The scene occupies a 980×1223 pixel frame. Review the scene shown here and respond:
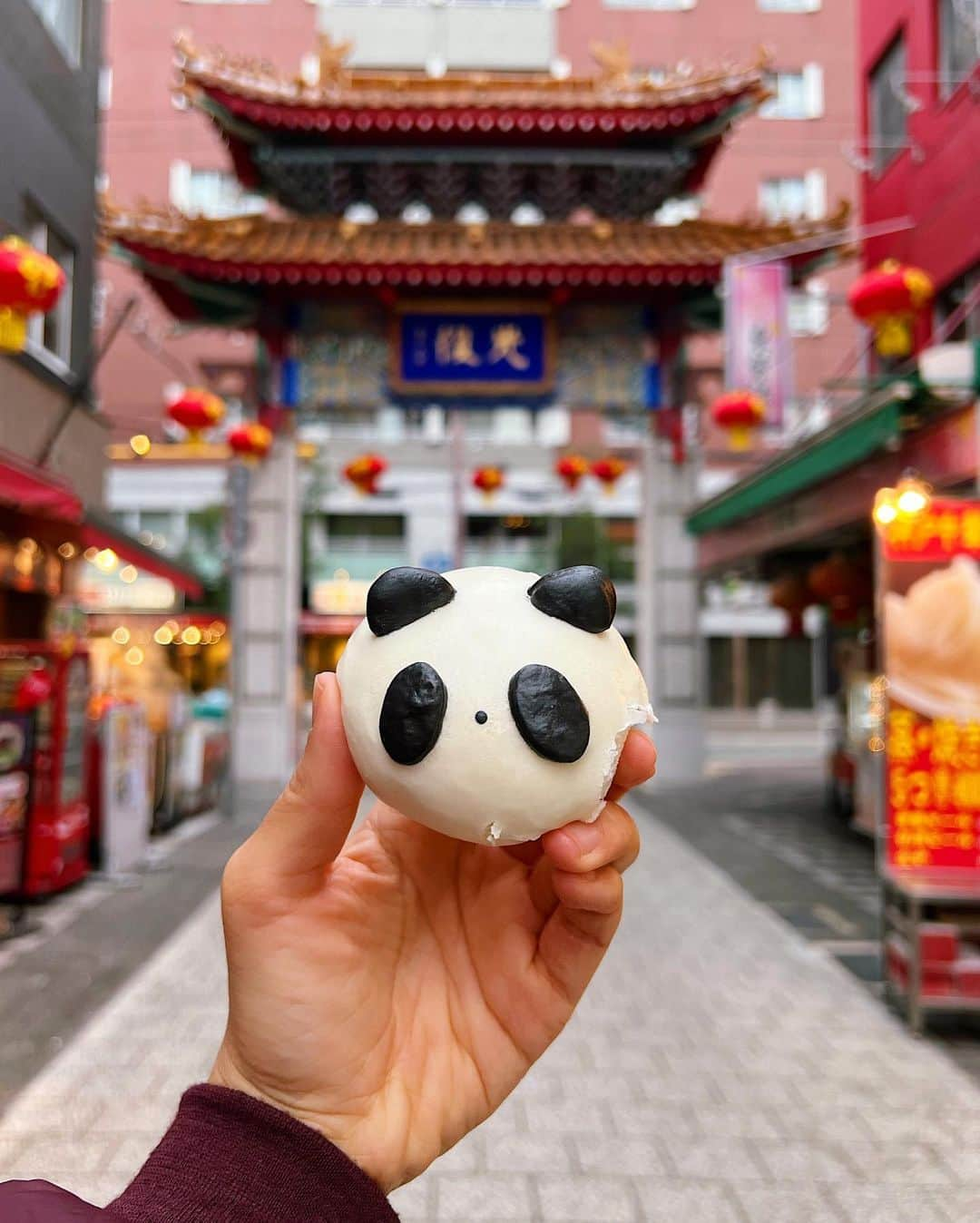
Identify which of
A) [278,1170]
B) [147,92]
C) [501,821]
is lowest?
[278,1170]

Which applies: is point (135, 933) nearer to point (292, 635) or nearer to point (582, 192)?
point (292, 635)

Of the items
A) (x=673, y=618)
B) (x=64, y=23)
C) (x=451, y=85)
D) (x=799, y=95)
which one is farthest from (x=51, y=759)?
(x=799, y=95)

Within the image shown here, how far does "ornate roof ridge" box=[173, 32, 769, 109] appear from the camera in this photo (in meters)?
10.1

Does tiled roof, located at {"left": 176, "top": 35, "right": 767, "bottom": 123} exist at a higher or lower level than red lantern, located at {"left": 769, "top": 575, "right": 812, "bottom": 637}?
higher

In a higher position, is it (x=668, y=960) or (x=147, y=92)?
(x=147, y=92)

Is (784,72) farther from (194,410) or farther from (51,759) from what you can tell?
(51,759)

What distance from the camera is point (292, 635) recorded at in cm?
1104

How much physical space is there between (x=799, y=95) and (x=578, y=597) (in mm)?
25591

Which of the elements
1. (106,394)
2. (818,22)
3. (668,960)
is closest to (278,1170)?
(668,960)

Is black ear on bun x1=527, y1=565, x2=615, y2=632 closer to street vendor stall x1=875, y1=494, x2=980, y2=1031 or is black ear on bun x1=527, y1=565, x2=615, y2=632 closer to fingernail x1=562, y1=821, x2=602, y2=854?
fingernail x1=562, y1=821, x2=602, y2=854

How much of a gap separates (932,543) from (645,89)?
8770 mm

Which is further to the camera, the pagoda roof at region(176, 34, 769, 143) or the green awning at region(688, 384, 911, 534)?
the pagoda roof at region(176, 34, 769, 143)

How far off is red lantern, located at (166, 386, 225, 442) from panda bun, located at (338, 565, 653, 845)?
8.13 m

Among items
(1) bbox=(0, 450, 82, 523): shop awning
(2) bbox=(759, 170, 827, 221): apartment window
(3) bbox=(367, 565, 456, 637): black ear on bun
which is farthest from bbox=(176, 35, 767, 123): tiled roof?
(2) bbox=(759, 170, 827, 221): apartment window
